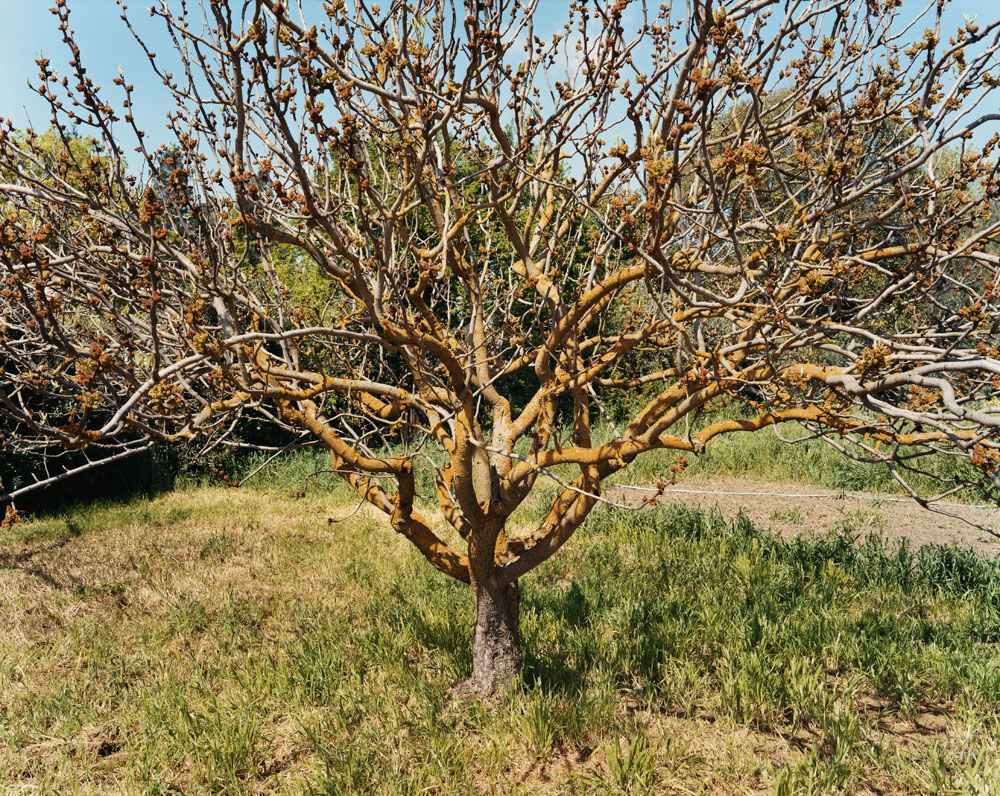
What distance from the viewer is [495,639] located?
3.31 metres

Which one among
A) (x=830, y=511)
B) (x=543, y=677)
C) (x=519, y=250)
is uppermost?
(x=519, y=250)

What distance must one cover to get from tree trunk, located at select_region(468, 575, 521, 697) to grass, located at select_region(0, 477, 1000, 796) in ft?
0.40

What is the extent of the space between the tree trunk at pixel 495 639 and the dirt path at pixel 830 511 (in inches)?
155

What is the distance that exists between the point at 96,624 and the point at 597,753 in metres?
3.72

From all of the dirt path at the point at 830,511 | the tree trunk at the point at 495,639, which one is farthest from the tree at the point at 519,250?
the dirt path at the point at 830,511

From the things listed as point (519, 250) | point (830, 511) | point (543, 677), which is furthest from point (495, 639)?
point (830, 511)

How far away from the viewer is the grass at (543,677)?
113 inches

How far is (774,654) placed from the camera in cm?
360

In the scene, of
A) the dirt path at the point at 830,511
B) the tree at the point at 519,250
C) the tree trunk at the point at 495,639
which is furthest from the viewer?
the dirt path at the point at 830,511

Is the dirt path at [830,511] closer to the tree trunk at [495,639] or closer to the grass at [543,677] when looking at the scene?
the grass at [543,677]

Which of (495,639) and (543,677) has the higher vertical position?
(495,639)

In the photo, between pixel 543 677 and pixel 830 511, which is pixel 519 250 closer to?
pixel 543 677

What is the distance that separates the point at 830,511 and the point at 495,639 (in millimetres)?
5231

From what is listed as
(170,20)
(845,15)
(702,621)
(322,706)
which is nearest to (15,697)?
(322,706)
